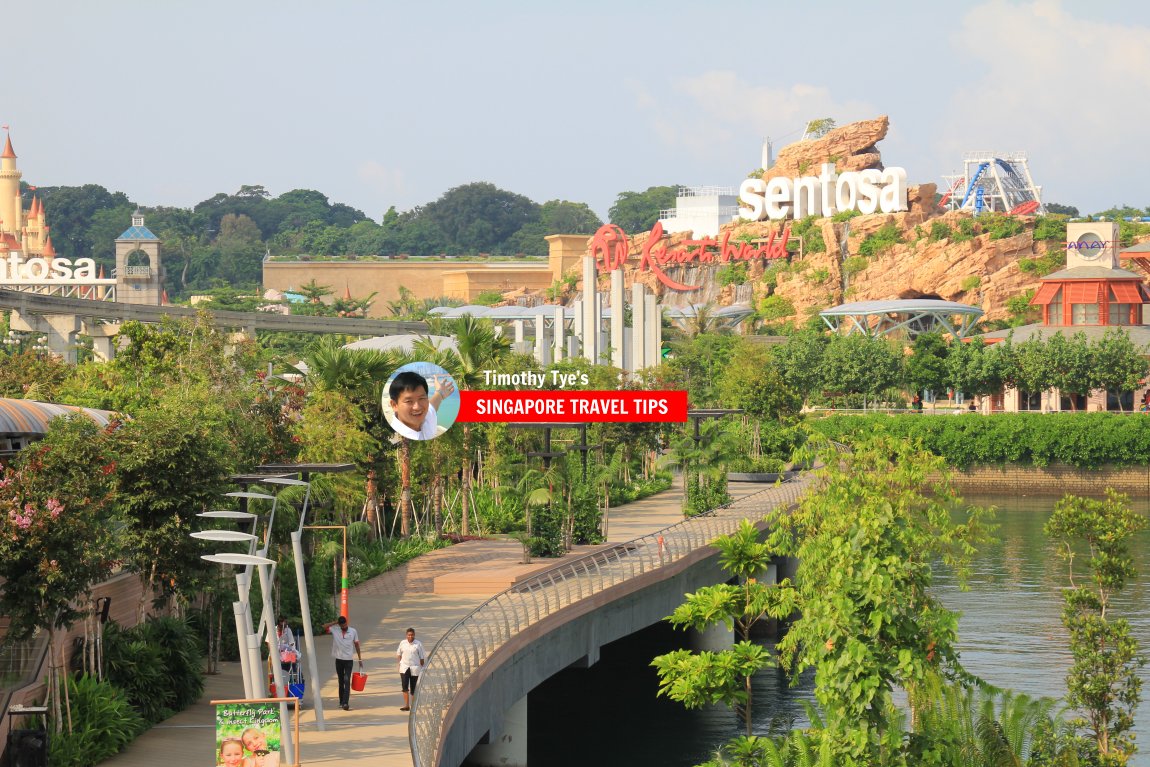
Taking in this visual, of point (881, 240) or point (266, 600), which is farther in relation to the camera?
point (881, 240)

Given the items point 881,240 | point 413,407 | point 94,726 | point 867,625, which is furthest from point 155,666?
point 881,240

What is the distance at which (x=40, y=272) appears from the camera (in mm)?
150750

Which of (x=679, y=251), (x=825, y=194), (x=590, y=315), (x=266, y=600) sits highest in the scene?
(x=825, y=194)

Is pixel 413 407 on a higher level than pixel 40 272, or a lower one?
lower

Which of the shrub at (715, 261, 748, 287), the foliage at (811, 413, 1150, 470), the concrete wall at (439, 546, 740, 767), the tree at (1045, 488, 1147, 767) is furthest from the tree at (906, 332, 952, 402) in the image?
the tree at (1045, 488, 1147, 767)

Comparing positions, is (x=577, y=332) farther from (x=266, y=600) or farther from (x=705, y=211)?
(x=705, y=211)

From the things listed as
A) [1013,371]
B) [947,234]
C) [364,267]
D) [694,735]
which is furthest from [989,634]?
[364,267]

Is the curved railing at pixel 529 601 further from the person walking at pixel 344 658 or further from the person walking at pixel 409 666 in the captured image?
the person walking at pixel 344 658

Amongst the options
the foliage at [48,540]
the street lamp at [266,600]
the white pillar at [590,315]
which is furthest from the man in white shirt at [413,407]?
the white pillar at [590,315]

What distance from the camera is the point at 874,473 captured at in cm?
2780

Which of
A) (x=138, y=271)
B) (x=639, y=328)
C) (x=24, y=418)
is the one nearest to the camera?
(x=24, y=418)

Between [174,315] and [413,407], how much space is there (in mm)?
53500

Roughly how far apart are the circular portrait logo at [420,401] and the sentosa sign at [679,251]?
9273 cm

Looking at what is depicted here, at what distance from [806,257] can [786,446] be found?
6549cm
